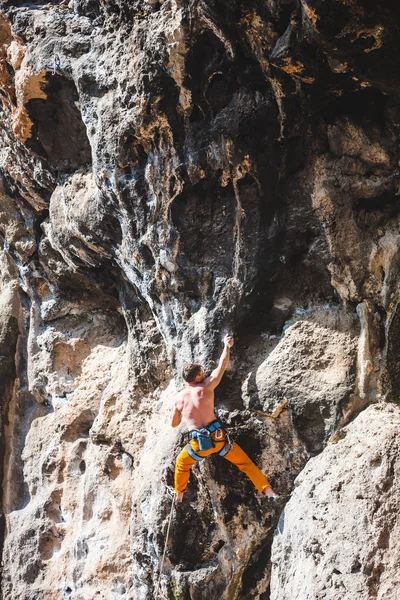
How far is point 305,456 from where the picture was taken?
4871 mm

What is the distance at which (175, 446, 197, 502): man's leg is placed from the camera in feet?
16.1

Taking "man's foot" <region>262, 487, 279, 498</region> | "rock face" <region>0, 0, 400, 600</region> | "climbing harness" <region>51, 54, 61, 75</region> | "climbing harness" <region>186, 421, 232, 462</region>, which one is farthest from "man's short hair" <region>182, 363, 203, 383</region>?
→ "climbing harness" <region>51, 54, 61, 75</region>

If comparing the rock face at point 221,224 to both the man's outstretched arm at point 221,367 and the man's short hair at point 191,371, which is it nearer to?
the man's outstretched arm at point 221,367

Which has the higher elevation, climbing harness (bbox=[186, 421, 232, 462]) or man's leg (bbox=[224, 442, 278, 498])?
climbing harness (bbox=[186, 421, 232, 462])

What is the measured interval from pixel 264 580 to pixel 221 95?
146 inches

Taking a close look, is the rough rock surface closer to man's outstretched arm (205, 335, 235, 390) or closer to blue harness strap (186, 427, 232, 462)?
blue harness strap (186, 427, 232, 462)

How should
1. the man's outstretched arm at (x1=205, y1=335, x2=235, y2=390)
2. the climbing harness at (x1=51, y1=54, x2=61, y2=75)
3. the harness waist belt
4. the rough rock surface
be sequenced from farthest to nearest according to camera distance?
the climbing harness at (x1=51, y1=54, x2=61, y2=75) < the man's outstretched arm at (x1=205, y1=335, x2=235, y2=390) < the harness waist belt < the rough rock surface

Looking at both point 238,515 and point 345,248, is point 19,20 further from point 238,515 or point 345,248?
point 238,515

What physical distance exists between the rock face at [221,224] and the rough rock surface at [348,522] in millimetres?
112

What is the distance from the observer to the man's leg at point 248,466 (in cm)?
486

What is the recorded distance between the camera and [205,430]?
4789mm

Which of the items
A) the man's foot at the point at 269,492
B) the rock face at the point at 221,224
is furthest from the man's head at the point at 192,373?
the man's foot at the point at 269,492

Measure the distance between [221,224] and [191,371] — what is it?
118 centimetres

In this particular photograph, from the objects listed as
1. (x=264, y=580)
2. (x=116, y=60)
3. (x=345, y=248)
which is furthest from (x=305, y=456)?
(x=116, y=60)
